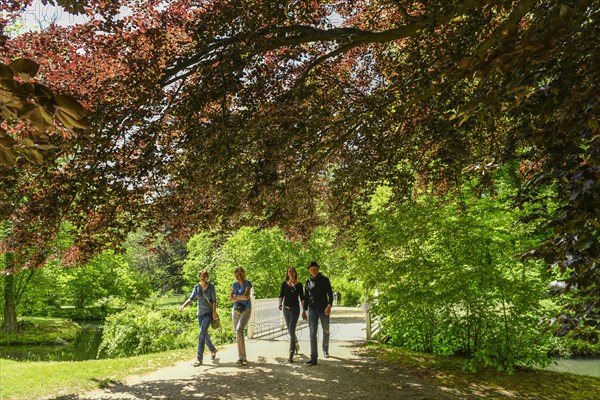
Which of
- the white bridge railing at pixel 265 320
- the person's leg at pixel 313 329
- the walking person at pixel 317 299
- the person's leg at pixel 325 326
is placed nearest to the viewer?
the person's leg at pixel 313 329

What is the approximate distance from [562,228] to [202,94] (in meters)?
3.98

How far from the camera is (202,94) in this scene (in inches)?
200

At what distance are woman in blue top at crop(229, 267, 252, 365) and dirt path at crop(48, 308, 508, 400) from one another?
0.34 metres

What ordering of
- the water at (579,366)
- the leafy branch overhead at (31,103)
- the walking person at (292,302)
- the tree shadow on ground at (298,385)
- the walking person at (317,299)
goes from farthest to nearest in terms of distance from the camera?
the water at (579,366) → the walking person at (292,302) → the walking person at (317,299) → the tree shadow on ground at (298,385) → the leafy branch overhead at (31,103)

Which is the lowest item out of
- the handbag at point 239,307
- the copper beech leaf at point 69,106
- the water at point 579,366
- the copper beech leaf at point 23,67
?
the water at point 579,366

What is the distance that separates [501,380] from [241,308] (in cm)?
492

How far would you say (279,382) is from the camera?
23.4 ft

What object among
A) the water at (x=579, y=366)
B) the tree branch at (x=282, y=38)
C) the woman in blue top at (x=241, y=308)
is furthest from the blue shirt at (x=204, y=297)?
the water at (x=579, y=366)

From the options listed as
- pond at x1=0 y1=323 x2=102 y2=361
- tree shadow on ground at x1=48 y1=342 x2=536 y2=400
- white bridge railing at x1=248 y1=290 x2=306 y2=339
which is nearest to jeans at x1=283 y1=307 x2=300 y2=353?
tree shadow on ground at x1=48 y1=342 x2=536 y2=400

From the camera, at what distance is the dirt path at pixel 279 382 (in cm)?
645

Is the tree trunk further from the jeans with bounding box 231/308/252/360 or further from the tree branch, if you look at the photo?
the tree branch

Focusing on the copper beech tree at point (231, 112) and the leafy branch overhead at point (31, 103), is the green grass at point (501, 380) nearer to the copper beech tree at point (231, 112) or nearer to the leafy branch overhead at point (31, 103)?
the copper beech tree at point (231, 112)

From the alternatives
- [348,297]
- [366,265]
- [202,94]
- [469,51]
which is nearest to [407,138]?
[469,51]

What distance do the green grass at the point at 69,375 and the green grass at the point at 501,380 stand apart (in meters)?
4.99
